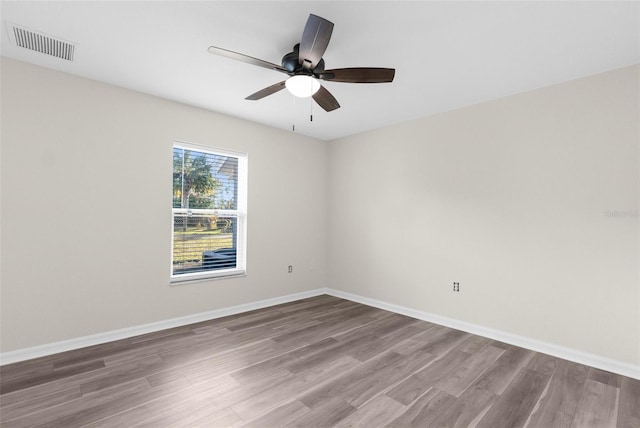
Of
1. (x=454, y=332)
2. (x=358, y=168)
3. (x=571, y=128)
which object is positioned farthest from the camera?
→ (x=358, y=168)

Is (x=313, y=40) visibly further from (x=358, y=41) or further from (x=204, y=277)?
(x=204, y=277)

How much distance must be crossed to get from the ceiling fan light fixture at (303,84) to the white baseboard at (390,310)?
294 cm

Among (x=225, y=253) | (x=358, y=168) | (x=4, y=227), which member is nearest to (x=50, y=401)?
(x=4, y=227)

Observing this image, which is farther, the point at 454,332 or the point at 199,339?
the point at 454,332

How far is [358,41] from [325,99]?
1.74 feet

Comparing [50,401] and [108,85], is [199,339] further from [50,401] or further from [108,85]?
[108,85]

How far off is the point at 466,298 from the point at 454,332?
420mm

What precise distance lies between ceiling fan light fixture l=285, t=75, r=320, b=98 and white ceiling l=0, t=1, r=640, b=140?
319 millimetres

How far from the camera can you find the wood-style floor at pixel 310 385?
1967 mm

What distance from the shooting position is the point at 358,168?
15.9ft

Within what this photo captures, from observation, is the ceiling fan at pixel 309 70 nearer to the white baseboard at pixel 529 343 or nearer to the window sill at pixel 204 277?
the window sill at pixel 204 277

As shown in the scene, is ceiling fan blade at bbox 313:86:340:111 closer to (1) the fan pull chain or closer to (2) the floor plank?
(1) the fan pull chain

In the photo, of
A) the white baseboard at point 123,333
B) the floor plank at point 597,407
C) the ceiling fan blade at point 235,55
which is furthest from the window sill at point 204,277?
the floor plank at point 597,407

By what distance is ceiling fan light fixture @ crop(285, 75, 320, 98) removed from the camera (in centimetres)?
229
